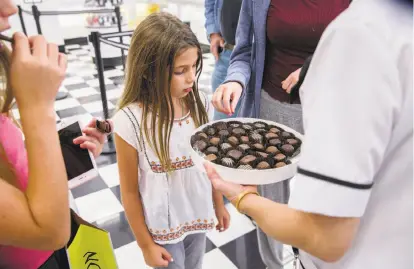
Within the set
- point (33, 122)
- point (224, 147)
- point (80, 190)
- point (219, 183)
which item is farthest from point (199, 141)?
point (80, 190)

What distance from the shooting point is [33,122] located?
2.00 feet

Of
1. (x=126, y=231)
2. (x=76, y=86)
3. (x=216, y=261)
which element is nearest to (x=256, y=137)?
(x=216, y=261)

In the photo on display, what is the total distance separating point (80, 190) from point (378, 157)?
2366 mm

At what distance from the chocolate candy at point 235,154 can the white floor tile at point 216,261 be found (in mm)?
1029

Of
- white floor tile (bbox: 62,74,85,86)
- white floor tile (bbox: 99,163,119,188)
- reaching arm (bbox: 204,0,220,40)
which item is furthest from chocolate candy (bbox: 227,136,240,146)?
white floor tile (bbox: 62,74,85,86)

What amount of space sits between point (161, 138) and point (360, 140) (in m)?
0.75

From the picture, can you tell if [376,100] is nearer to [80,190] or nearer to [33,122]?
[33,122]

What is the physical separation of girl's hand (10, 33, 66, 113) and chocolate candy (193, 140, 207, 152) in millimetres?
458

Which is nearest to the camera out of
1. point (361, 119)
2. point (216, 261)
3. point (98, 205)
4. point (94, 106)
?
point (361, 119)

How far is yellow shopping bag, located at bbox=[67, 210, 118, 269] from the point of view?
836 mm

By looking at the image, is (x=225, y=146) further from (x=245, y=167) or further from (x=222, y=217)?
(x=222, y=217)

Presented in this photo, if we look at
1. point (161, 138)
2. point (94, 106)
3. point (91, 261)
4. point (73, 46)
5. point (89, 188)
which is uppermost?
point (161, 138)

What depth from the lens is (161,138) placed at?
1126 millimetres

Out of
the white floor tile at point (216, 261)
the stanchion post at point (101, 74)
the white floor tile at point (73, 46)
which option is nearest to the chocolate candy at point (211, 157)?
the white floor tile at point (216, 261)
